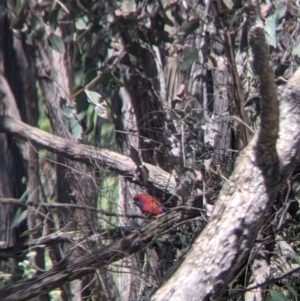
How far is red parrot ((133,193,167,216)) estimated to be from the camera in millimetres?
4520

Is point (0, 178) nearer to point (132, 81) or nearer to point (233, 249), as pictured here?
point (132, 81)

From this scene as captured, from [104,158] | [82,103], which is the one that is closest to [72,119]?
[82,103]

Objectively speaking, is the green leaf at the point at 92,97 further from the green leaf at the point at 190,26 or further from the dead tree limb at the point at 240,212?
the dead tree limb at the point at 240,212

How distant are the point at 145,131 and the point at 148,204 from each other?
83cm

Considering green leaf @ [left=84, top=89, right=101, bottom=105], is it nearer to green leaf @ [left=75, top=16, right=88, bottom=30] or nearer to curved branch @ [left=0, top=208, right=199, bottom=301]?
green leaf @ [left=75, top=16, right=88, bottom=30]

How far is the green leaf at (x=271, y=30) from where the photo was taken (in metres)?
3.99

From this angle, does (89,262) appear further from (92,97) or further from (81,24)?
(81,24)

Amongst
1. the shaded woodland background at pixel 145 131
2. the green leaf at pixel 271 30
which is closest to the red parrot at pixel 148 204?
the shaded woodland background at pixel 145 131

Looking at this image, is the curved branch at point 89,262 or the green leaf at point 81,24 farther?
the green leaf at point 81,24

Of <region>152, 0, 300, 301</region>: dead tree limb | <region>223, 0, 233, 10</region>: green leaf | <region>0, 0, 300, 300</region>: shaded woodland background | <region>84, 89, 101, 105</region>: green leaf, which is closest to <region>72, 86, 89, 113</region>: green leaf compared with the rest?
<region>0, 0, 300, 300</region>: shaded woodland background

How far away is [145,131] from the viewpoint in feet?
17.4

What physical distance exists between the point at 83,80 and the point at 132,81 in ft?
1.95

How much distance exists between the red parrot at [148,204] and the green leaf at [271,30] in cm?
107

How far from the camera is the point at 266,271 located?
442cm
